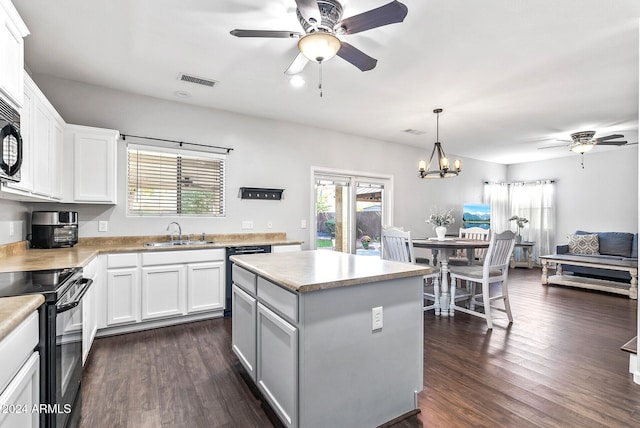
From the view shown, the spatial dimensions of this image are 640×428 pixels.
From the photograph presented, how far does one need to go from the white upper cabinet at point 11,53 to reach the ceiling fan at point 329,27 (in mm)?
1181

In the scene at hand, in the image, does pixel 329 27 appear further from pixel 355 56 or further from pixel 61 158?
pixel 61 158

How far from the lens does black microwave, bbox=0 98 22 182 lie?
1.67m

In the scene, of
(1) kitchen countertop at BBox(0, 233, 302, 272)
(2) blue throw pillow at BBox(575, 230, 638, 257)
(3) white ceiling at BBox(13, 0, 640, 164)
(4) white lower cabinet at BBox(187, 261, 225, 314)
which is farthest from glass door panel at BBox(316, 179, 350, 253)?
(2) blue throw pillow at BBox(575, 230, 638, 257)

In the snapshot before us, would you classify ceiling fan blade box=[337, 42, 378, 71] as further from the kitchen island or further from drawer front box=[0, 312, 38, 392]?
drawer front box=[0, 312, 38, 392]

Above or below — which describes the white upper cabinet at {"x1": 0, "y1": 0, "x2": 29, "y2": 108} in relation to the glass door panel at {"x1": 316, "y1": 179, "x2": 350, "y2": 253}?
above

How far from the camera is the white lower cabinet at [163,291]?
3.27m

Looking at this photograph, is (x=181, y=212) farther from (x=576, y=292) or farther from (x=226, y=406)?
(x=576, y=292)

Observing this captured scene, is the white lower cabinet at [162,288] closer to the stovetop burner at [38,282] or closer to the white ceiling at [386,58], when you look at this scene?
the stovetop burner at [38,282]

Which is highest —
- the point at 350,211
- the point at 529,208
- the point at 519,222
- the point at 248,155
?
the point at 248,155

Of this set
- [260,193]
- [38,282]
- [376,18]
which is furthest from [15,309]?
[260,193]

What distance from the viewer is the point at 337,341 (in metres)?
1.65

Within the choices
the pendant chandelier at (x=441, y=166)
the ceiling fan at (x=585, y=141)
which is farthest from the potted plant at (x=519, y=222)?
the pendant chandelier at (x=441, y=166)

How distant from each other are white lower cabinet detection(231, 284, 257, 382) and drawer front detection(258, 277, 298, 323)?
6.9 inches

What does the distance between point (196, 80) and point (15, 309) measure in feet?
9.31
